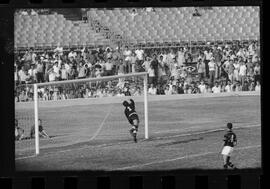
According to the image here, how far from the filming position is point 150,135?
9539 mm

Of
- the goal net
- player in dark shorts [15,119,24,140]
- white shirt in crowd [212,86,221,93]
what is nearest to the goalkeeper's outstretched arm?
the goal net

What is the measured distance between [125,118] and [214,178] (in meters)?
1.13

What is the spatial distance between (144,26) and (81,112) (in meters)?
1.12

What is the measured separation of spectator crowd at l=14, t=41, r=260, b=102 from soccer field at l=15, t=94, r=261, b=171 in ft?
0.35

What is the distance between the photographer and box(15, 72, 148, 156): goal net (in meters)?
9.39

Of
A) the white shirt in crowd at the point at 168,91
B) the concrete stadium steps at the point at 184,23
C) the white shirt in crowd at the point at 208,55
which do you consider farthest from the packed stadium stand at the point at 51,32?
the white shirt in crowd at the point at 208,55

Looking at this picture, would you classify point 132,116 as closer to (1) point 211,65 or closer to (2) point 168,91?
(2) point 168,91

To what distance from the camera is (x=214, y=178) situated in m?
9.38

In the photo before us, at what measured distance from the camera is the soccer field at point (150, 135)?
9352 mm

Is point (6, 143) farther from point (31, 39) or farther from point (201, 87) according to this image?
point (201, 87)

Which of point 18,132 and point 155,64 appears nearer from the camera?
point 18,132

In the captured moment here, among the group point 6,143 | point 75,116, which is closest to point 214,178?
point 75,116

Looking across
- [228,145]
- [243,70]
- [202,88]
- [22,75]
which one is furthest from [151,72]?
[22,75]

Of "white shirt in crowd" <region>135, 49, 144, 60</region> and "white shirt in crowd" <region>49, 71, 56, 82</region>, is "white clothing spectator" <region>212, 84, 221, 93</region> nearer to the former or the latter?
"white shirt in crowd" <region>135, 49, 144, 60</region>
